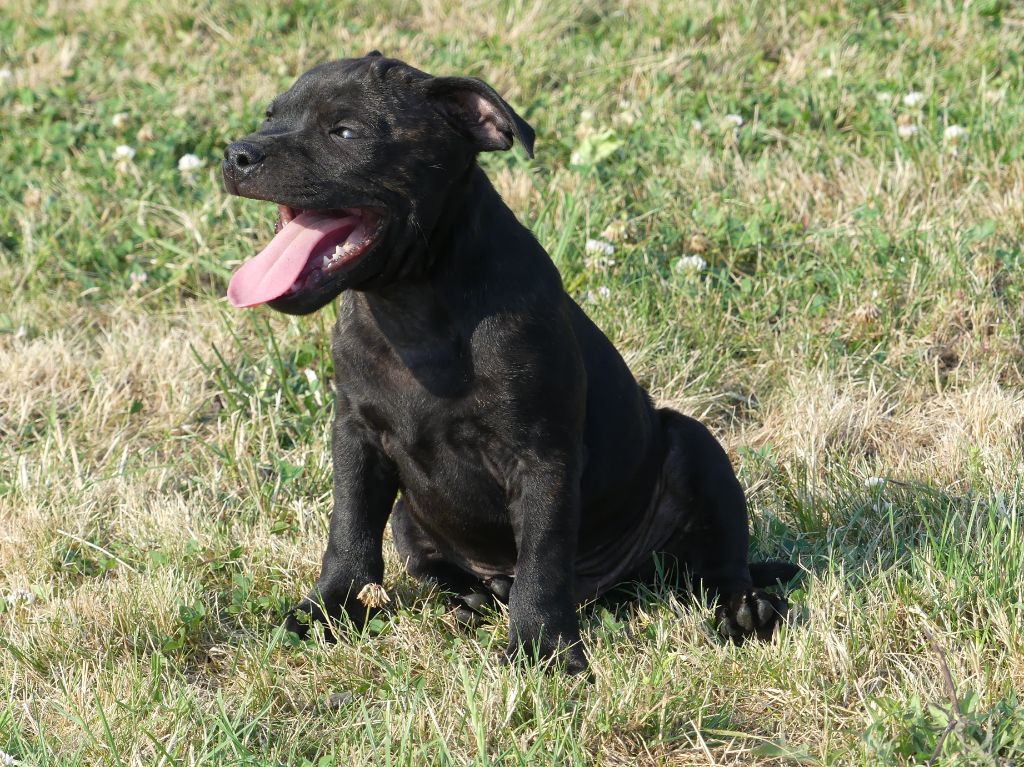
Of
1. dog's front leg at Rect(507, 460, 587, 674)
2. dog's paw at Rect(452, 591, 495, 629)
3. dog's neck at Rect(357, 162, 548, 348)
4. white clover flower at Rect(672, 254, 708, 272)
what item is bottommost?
dog's paw at Rect(452, 591, 495, 629)

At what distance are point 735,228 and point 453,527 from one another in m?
2.46

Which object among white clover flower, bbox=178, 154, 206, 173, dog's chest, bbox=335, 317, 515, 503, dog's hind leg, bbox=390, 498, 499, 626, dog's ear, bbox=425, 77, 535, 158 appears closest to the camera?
dog's ear, bbox=425, 77, 535, 158

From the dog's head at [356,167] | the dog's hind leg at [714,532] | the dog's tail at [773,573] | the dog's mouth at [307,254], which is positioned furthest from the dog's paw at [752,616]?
the dog's mouth at [307,254]

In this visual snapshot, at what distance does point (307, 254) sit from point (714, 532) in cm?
143

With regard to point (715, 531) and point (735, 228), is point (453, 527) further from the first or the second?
point (735, 228)

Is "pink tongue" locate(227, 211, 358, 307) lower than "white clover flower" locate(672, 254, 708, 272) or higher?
higher

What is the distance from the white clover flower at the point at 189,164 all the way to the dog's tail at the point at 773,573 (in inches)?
136

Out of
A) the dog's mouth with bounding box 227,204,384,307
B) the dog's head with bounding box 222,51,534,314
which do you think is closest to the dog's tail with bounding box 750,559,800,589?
the dog's head with bounding box 222,51,534,314

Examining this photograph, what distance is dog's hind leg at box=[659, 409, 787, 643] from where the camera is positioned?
11.9 ft

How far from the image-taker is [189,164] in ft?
20.0

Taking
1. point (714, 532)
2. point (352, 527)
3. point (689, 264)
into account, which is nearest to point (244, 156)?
point (352, 527)

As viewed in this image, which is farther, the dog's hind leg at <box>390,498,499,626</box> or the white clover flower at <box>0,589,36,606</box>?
the dog's hind leg at <box>390,498,499,626</box>

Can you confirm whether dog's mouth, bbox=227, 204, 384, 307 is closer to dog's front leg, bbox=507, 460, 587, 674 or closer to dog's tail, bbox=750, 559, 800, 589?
dog's front leg, bbox=507, 460, 587, 674

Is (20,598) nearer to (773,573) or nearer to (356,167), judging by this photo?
(356,167)
